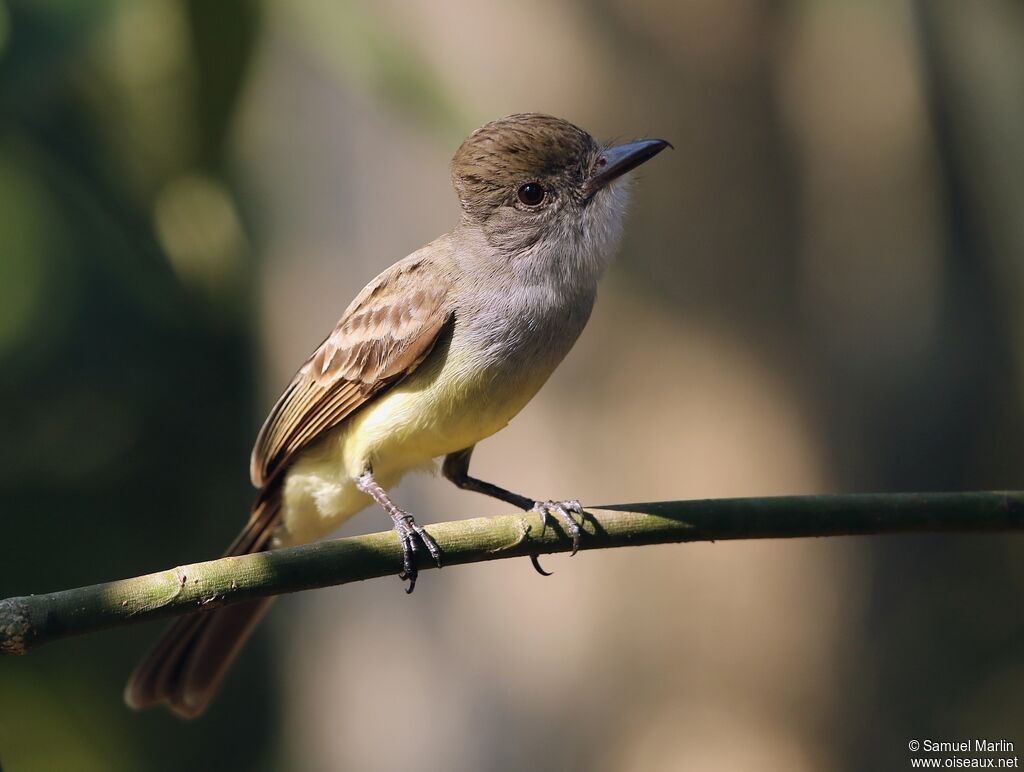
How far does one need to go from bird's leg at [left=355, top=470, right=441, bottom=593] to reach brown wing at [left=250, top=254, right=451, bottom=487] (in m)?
0.22

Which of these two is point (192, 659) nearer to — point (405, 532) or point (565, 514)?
point (405, 532)

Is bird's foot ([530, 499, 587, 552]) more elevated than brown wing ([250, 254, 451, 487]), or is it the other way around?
brown wing ([250, 254, 451, 487])

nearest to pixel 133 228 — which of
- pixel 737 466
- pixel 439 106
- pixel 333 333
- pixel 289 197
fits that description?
pixel 333 333

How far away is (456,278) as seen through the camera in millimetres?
3533

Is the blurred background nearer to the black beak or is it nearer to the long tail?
the long tail

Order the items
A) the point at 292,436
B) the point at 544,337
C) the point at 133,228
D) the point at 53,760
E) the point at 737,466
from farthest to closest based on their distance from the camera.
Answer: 1. the point at 737,466
2. the point at 53,760
3. the point at 133,228
4. the point at 292,436
5. the point at 544,337

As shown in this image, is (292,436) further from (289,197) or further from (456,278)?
(289,197)

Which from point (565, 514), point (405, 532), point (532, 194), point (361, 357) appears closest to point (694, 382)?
point (532, 194)

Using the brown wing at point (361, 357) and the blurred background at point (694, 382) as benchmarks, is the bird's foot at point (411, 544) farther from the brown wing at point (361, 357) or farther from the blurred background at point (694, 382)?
the blurred background at point (694, 382)

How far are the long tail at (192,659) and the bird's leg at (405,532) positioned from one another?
18.2 inches

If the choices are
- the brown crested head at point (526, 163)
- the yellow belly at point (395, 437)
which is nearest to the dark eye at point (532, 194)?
the brown crested head at point (526, 163)

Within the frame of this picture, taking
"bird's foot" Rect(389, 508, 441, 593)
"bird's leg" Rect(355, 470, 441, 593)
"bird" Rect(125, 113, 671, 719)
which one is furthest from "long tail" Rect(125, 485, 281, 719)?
"bird's foot" Rect(389, 508, 441, 593)

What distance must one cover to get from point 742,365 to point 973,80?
1.90 meters

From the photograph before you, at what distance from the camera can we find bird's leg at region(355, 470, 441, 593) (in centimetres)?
267
